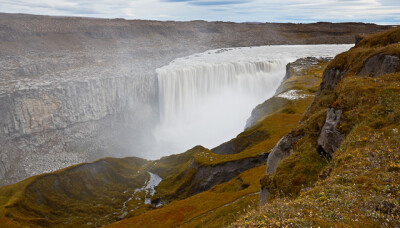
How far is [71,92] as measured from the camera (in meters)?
74.7

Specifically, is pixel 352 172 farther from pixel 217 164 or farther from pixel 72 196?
pixel 72 196

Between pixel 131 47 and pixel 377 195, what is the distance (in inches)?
5446

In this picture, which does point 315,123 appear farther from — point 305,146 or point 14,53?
point 14,53

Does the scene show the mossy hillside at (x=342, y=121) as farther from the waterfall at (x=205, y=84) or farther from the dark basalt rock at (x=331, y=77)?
the waterfall at (x=205, y=84)

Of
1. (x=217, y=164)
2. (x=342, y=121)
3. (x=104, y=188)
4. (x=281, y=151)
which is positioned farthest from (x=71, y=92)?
(x=342, y=121)

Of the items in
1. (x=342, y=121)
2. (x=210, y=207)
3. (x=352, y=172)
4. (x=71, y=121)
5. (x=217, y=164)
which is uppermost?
(x=342, y=121)

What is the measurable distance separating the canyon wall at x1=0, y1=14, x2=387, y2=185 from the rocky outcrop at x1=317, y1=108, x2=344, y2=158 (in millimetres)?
69342

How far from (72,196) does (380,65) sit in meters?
47.7

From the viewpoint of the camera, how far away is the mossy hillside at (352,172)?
28.7ft

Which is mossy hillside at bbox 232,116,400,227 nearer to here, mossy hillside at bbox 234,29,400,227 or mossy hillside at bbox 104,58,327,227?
mossy hillside at bbox 234,29,400,227

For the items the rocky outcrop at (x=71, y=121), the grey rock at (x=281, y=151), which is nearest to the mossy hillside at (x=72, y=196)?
the rocky outcrop at (x=71, y=121)

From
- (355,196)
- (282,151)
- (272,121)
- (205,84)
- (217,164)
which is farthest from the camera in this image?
(205,84)

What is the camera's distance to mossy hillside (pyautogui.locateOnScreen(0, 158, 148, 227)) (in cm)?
3900

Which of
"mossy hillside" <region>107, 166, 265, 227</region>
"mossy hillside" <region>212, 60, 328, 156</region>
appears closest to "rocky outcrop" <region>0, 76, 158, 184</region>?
"mossy hillside" <region>212, 60, 328, 156</region>
